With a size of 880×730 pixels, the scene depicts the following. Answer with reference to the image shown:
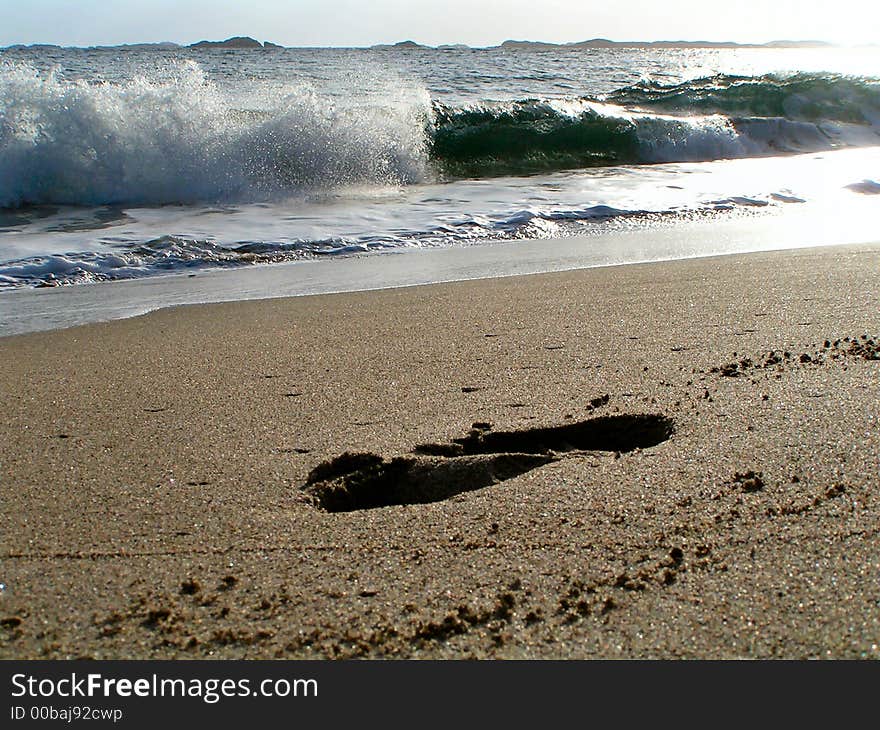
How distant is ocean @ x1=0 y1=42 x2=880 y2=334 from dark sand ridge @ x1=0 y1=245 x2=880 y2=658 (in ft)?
6.45

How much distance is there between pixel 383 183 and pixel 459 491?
8589 mm

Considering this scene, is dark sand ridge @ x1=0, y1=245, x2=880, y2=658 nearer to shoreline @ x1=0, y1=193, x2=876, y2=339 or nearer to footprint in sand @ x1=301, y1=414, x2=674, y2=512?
footprint in sand @ x1=301, y1=414, x2=674, y2=512

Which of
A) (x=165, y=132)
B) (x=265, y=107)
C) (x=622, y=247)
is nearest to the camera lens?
(x=622, y=247)

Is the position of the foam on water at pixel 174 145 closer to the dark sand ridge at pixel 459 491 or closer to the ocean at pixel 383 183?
the ocean at pixel 383 183

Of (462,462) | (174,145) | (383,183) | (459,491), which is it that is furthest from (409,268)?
(174,145)

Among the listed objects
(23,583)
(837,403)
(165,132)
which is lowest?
(23,583)

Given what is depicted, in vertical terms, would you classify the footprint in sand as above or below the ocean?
below

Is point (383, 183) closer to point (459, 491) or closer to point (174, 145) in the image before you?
point (174, 145)

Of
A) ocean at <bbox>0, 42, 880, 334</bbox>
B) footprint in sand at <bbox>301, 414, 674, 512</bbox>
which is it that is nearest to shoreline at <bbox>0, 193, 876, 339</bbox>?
ocean at <bbox>0, 42, 880, 334</bbox>

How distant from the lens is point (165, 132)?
33.7 ft

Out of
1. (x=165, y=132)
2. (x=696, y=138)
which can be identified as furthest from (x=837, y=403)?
(x=696, y=138)

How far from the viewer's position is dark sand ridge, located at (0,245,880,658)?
135 cm

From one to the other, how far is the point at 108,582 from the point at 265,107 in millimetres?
10999
